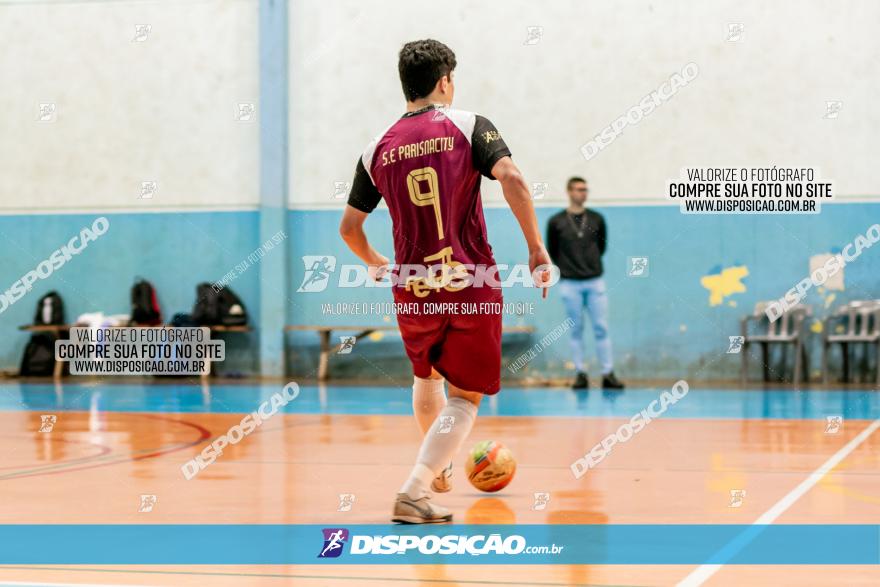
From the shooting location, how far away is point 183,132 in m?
15.6

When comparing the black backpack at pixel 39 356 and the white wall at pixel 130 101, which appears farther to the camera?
the black backpack at pixel 39 356

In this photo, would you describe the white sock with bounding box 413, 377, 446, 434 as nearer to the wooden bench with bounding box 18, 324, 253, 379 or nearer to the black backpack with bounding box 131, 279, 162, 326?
the wooden bench with bounding box 18, 324, 253, 379

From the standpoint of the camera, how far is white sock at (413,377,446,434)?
5.09 m

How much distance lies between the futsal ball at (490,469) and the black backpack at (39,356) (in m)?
12.0

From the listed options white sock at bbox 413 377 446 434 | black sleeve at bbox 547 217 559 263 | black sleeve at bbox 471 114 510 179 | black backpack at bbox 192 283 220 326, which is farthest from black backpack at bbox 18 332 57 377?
black sleeve at bbox 471 114 510 179

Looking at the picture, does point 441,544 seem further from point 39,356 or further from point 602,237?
point 39,356

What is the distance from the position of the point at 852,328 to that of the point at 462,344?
1075 centimetres

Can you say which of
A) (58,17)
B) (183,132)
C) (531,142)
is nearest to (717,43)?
(531,142)

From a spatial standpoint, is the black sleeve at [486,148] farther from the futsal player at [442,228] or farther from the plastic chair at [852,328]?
the plastic chair at [852,328]

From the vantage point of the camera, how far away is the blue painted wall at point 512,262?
1454 cm

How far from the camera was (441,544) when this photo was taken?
167 inches

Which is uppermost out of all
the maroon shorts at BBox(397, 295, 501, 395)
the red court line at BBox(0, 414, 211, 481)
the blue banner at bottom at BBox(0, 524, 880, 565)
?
the maroon shorts at BBox(397, 295, 501, 395)

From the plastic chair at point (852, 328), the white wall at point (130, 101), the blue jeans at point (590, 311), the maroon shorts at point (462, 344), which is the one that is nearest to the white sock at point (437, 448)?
the maroon shorts at point (462, 344)

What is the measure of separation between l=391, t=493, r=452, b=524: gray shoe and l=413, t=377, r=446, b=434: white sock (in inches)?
19.8
